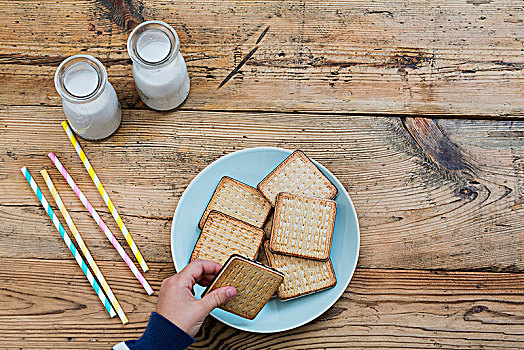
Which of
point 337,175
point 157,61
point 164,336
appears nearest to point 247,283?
point 164,336

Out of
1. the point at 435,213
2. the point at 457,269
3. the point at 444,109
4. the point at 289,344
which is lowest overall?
the point at 289,344

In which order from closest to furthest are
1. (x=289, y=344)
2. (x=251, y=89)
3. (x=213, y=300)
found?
(x=213, y=300) → (x=289, y=344) → (x=251, y=89)

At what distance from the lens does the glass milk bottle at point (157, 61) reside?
3.47 ft

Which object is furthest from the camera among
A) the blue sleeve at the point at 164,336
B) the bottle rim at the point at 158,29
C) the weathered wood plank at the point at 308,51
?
the weathered wood plank at the point at 308,51

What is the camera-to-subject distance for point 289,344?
110 cm

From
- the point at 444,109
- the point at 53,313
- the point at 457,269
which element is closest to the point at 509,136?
the point at 444,109

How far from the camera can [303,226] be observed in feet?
3.55

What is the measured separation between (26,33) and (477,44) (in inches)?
42.4

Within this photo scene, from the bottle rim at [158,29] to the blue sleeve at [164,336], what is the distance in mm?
498

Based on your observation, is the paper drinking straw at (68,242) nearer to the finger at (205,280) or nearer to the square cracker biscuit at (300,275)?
the finger at (205,280)

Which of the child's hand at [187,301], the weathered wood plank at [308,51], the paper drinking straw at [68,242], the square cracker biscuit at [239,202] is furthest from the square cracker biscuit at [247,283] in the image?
the weathered wood plank at [308,51]

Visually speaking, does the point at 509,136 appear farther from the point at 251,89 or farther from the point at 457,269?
the point at 251,89

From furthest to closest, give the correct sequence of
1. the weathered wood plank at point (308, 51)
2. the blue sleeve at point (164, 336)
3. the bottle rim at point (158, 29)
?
the weathered wood plank at point (308, 51)
the bottle rim at point (158, 29)
the blue sleeve at point (164, 336)

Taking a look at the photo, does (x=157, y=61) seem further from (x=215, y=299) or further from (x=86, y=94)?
(x=215, y=299)
